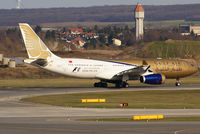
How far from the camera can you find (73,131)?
1235 inches

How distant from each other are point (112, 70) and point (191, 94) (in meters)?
14.7

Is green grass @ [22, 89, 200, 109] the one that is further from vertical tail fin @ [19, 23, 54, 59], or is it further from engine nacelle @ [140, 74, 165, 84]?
vertical tail fin @ [19, 23, 54, 59]

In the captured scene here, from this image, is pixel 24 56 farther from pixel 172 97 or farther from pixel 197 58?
pixel 172 97

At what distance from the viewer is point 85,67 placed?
70.6 metres

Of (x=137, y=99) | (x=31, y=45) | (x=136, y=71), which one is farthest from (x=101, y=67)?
(x=137, y=99)

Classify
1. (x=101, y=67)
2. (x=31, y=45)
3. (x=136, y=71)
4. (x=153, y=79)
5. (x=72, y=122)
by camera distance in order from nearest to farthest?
(x=72, y=122), (x=31, y=45), (x=153, y=79), (x=136, y=71), (x=101, y=67)

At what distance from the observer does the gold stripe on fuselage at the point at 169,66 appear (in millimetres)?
74125

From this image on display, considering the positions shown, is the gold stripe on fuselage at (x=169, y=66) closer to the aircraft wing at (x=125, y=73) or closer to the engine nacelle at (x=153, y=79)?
the aircraft wing at (x=125, y=73)

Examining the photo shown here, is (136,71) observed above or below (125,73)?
above

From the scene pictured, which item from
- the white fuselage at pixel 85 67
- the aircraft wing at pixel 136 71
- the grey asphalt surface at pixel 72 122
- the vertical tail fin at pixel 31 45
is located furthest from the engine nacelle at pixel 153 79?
the grey asphalt surface at pixel 72 122

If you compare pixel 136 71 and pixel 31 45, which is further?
pixel 136 71

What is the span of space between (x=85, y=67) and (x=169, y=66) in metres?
13.5

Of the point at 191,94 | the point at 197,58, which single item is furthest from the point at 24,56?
the point at 191,94

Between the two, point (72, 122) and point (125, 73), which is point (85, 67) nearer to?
point (125, 73)
